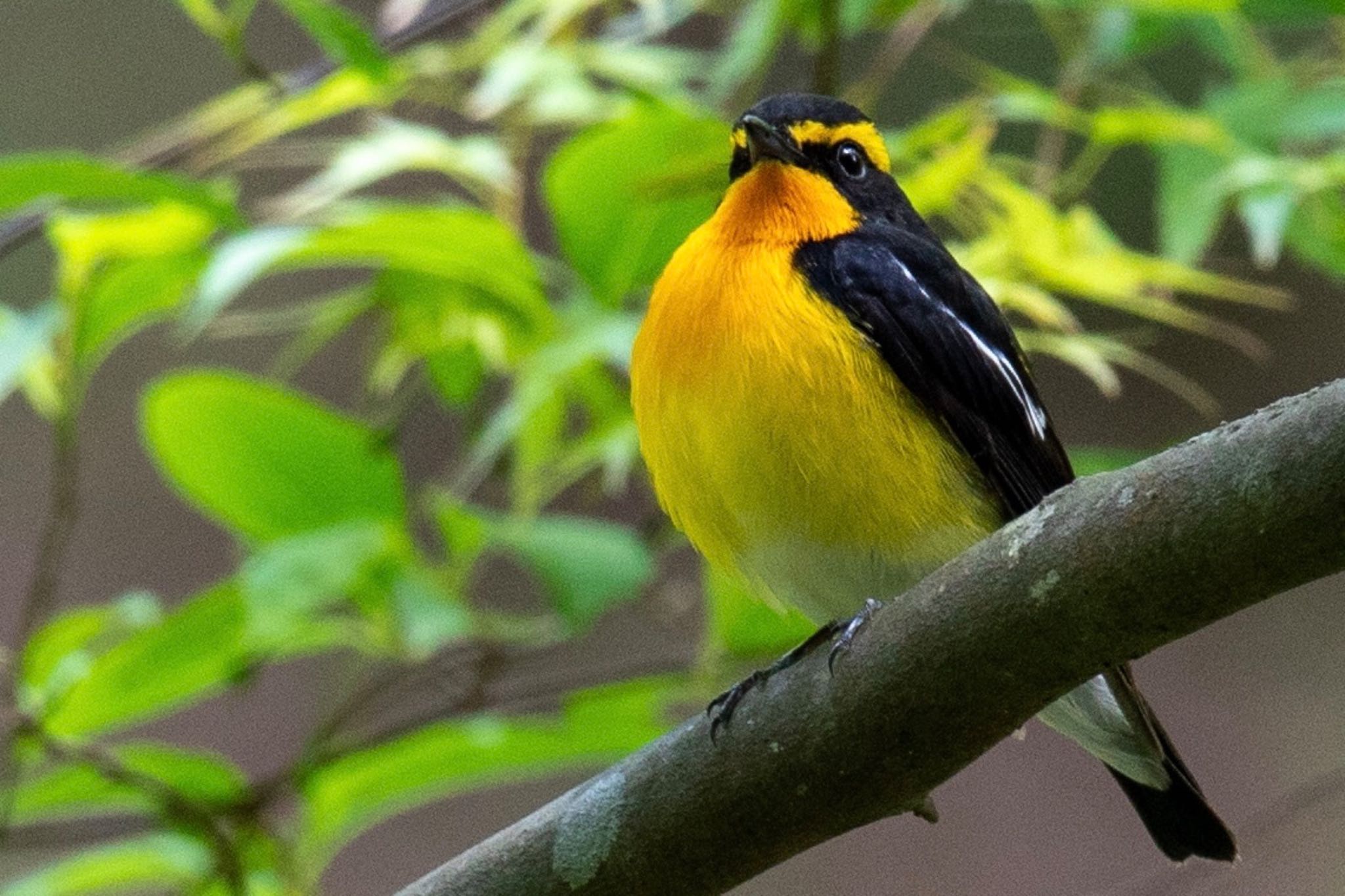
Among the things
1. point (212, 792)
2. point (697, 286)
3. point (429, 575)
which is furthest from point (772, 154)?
point (212, 792)

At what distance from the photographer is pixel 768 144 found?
2576mm

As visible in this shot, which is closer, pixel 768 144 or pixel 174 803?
pixel 768 144

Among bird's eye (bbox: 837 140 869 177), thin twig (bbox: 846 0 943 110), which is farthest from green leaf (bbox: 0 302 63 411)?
thin twig (bbox: 846 0 943 110)

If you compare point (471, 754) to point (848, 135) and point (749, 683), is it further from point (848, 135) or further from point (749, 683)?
point (848, 135)

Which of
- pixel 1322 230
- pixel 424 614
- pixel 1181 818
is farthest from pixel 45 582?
pixel 1322 230

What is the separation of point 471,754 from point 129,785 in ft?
1.82

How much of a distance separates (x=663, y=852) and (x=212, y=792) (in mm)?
Result: 1305

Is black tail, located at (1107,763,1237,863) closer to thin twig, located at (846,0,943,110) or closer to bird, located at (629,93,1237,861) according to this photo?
bird, located at (629,93,1237,861)

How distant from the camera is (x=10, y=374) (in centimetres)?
244

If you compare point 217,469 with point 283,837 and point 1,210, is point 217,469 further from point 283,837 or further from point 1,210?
point 283,837

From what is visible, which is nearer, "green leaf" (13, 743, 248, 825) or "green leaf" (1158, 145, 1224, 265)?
"green leaf" (1158, 145, 1224, 265)

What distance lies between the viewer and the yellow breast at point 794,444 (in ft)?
7.32

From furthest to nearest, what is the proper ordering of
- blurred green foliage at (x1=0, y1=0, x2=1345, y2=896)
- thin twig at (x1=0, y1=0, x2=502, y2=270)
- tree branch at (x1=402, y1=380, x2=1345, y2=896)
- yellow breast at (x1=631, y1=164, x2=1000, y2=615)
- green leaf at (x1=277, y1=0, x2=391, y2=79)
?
thin twig at (x1=0, y1=0, x2=502, y2=270), blurred green foliage at (x1=0, y1=0, x2=1345, y2=896), green leaf at (x1=277, y1=0, x2=391, y2=79), yellow breast at (x1=631, y1=164, x2=1000, y2=615), tree branch at (x1=402, y1=380, x2=1345, y2=896)

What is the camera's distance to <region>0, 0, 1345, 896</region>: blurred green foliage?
2.55 m
